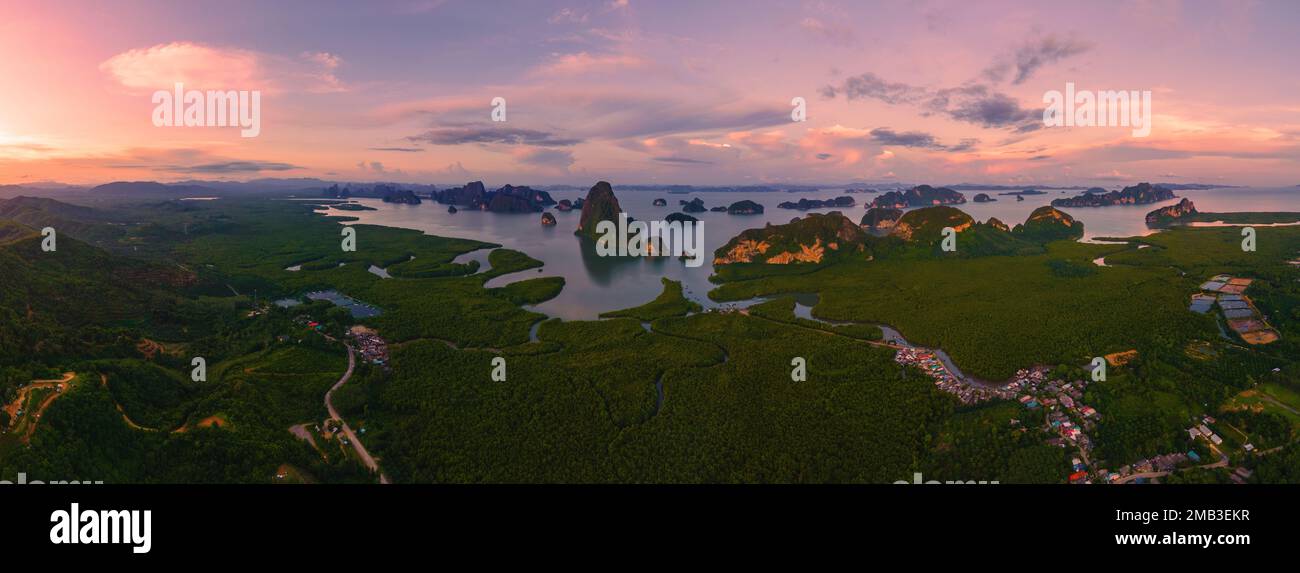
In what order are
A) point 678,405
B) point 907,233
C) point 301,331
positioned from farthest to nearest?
point 907,233, point 301,331, point 678,405

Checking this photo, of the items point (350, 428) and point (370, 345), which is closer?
point (350, 428)

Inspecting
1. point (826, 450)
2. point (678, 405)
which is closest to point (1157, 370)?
point (826, 450)

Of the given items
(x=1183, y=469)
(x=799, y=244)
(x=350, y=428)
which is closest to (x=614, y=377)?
(x=350, y=428)

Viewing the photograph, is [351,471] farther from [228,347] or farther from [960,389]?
[960,389]

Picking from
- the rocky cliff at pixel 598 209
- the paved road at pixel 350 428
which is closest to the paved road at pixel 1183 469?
the paved road at pixel 350 428

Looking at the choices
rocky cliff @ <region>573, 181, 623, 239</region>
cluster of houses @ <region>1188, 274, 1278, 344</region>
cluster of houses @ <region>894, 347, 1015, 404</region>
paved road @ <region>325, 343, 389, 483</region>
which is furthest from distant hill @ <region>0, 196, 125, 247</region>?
cluster of houses @ <region>1188, 274, 1278, 344</region>

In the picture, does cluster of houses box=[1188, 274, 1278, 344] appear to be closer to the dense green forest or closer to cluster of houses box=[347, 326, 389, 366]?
the dense green forest

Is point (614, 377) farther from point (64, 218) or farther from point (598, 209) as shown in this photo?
point (64, 218)
